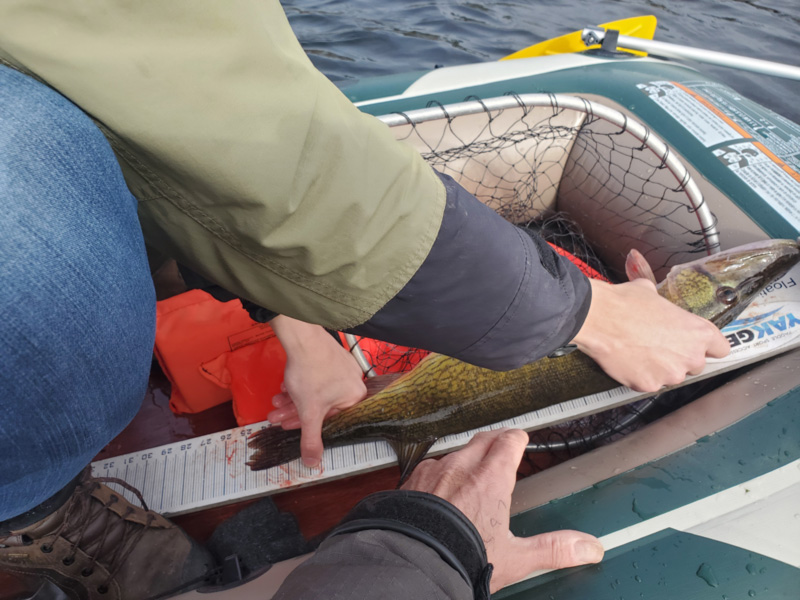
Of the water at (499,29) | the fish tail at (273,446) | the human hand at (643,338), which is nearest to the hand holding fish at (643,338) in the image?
the human hand at (643,338)

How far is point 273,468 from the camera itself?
65.3 inches

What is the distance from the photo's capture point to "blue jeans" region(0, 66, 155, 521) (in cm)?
47

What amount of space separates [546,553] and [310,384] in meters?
0.88

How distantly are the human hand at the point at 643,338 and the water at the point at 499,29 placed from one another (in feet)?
14.1

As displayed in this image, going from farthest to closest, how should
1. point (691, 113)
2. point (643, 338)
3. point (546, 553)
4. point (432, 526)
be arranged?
point (691, 113), point (643, 338), point (546, 553), point (432, 526)

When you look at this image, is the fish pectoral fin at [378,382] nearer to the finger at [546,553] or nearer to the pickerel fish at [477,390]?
the pickerel fish at [477,390]

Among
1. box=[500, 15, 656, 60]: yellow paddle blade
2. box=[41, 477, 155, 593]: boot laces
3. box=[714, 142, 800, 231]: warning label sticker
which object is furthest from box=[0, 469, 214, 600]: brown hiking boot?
box=[500, 15, 656, 60]: yellow paddle blade

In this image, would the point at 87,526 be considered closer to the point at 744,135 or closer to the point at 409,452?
the point at 409,452

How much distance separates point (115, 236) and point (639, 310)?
1.37 metres

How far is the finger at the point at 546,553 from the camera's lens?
1188 millimetres

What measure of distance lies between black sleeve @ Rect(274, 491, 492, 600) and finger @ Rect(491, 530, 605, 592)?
22 cm

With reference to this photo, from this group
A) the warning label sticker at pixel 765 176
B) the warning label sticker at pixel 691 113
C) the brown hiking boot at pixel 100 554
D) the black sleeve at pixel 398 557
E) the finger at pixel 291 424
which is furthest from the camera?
the warning label sticker at pixel 691 113

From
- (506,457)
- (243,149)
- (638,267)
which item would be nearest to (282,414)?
(506,457)

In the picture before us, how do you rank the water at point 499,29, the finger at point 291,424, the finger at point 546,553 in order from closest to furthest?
the finger at point 546,553
the finger at point 291,424
the water at point 499,29
